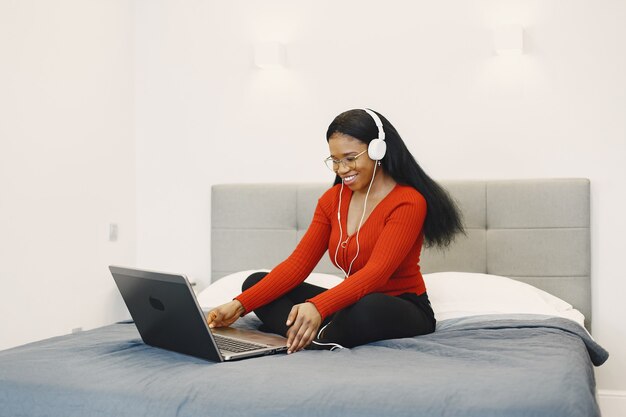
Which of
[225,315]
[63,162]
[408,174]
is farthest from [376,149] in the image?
[63,162]

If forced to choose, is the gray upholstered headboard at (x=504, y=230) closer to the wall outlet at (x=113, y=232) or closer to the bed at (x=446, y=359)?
the bed at (x=446, y=359)

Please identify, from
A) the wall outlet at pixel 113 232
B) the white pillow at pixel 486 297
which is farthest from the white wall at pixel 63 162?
the white pillow at pixel 486 297

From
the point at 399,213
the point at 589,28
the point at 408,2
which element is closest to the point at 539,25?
the point at 589,28

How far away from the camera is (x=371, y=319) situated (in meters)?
1.96

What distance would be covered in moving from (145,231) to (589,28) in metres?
2.16

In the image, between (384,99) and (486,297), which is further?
(384,99)

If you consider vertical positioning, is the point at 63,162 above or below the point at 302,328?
above

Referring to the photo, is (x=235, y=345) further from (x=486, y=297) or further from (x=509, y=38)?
(x=509, y=38)

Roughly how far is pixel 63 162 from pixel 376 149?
4.69 ft

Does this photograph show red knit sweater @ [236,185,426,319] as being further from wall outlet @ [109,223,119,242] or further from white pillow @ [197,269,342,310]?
wall outlet @ [109,223,119,242]

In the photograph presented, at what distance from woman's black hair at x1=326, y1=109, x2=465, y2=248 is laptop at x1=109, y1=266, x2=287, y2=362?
0.60 meters

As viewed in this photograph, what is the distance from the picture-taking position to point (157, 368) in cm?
170

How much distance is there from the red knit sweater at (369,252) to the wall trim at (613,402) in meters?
1.16

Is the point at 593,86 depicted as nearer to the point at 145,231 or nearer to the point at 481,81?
the point at 481,81
